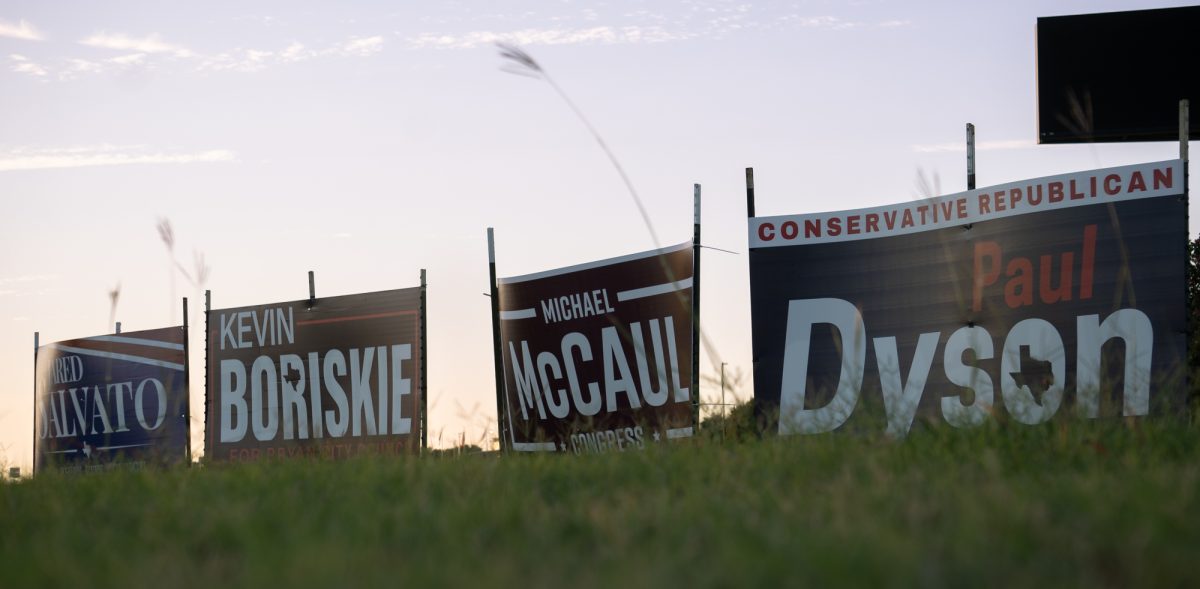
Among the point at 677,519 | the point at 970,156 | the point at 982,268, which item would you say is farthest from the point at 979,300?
the point at 677,519

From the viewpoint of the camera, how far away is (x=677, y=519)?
4.09 m

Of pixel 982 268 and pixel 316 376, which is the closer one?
pixel 982 268

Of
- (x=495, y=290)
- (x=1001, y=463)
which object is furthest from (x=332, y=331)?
(x=1001, y=463)

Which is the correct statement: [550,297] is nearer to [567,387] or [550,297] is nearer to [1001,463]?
[567,387]

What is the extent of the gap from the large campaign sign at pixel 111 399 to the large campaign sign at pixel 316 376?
4.54 ft

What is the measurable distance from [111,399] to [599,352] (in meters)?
10.2

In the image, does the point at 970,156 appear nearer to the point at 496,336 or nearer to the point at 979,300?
the point at 979,300

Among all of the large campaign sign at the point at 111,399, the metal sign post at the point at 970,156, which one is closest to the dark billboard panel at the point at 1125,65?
the metal sign post at the point at 970,156

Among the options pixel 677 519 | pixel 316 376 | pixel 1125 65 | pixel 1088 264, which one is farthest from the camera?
pixel 1125 65

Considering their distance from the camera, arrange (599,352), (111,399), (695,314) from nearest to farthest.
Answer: (695,314) < (599,352) < (111,399)

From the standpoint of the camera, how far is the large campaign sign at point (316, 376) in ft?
44.0

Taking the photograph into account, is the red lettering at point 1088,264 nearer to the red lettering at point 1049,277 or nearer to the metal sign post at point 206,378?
the red lettering at point 1049,277

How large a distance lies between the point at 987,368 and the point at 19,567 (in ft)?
26.4

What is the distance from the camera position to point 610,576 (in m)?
3.12
